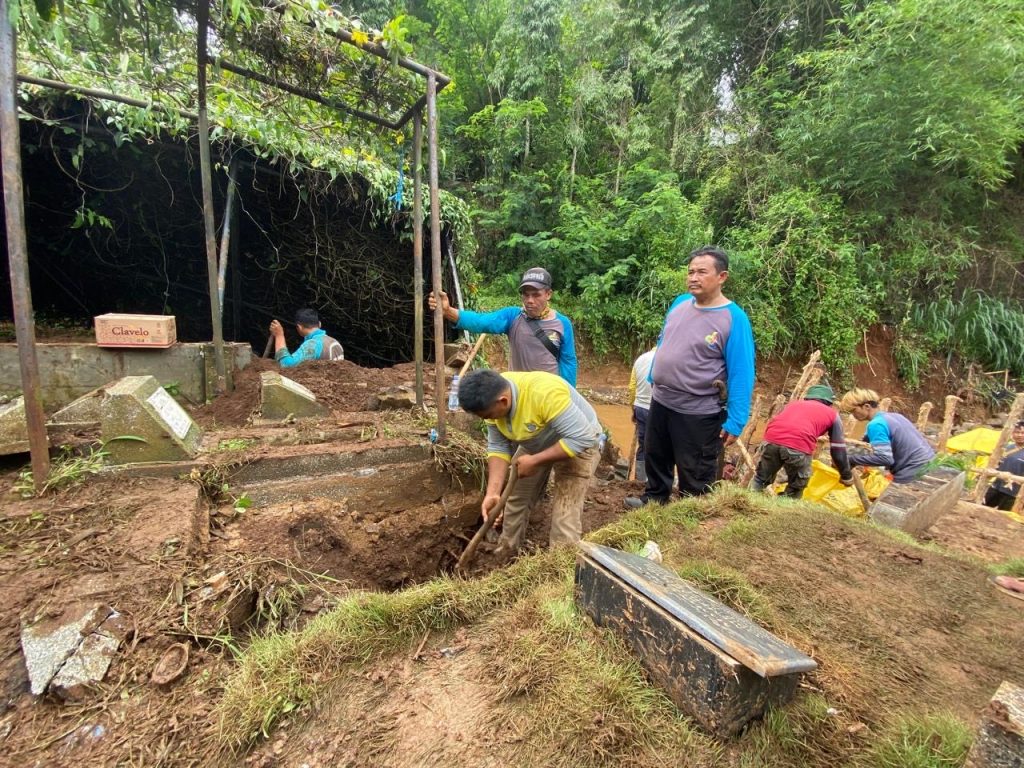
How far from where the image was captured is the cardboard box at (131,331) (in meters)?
3.75

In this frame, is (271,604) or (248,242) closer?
(271,604)

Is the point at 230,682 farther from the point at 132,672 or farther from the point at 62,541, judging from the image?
the point at 62,541

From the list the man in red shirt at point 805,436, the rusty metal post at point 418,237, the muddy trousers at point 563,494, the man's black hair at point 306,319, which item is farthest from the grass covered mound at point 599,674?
the man's black hair at point 306,319

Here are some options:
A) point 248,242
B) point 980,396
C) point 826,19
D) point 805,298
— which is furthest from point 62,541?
point 826,19

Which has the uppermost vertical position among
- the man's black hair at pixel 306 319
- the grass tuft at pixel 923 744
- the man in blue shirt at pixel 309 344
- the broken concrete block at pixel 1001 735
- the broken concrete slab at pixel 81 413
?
the man's black hair at pixel 306 319

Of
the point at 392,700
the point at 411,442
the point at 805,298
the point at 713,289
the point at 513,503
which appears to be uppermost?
the point at 805,298

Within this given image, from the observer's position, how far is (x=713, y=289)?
9.69 ft

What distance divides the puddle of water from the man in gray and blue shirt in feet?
16.9

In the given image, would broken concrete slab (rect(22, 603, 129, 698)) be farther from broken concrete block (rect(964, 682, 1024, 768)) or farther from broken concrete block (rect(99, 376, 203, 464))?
broken concrete block (rect(964, 682, 1024, 768))

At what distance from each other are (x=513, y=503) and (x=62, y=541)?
7.65 ft

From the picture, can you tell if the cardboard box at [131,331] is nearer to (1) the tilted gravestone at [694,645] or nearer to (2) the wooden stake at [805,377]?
(1) the tilted gravestone at [694,645]

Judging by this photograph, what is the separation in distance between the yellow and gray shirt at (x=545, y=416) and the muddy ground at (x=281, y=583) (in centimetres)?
79

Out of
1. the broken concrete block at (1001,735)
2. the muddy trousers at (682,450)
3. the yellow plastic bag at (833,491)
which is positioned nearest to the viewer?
the broken concrete block at (1001,735)

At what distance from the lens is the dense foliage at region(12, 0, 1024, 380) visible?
945 centimetres
